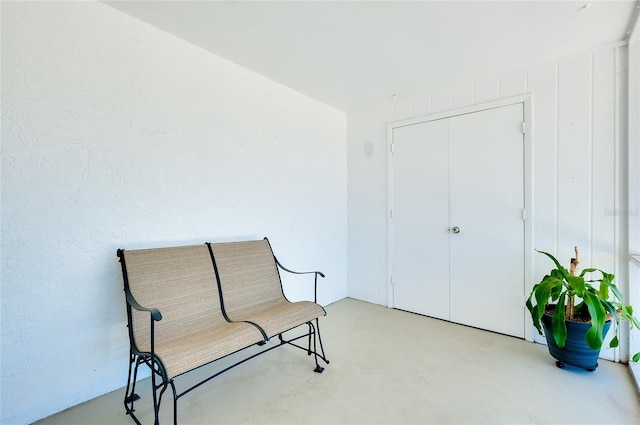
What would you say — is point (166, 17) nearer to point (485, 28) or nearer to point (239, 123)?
point (239, 123)

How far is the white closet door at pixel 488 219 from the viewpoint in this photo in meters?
2.76

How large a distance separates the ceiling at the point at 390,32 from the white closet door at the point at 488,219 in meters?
0.55

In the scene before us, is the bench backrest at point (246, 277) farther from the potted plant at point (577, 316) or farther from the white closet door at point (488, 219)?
the potted plant at point (577, 316)

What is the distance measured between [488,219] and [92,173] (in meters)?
3.31

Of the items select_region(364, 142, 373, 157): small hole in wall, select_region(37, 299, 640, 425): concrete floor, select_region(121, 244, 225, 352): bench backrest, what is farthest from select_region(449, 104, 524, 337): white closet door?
select_region(121, 244, 225, 352): bench backrest

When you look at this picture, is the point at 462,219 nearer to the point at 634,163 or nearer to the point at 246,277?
the point at 634,163

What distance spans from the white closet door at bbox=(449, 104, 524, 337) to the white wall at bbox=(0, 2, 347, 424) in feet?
7.15

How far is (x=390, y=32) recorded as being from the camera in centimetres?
220

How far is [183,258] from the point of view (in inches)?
83.1

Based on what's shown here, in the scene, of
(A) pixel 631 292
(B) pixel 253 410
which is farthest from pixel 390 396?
(A) pixel 631 292

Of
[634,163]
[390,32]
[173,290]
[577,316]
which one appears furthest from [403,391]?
[390,32]

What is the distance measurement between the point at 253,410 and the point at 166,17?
2645 mm

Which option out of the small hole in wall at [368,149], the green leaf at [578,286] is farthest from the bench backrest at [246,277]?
the green leaf at [578,286]

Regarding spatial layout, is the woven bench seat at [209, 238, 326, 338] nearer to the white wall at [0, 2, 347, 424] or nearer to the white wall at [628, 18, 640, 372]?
the white wall at [0, 2, 347, 424]
